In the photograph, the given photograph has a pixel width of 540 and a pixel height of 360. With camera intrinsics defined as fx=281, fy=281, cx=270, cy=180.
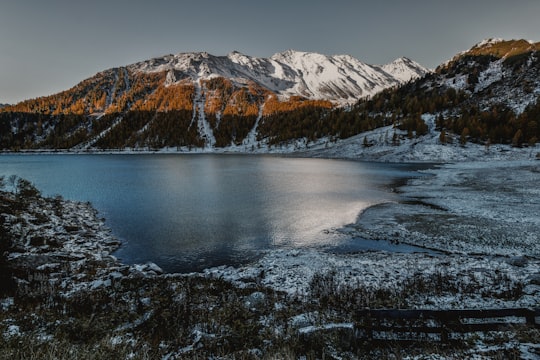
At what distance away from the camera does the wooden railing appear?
8.27m

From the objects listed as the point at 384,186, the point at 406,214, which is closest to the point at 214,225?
the point at 406,214

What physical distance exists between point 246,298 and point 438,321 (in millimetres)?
7555

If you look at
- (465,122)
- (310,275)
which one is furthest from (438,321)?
(465,122)

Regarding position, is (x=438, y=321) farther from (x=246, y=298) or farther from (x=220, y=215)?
(x=220, y=215)

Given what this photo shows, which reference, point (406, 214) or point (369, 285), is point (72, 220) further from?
point (406, 214)

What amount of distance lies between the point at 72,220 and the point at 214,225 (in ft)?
44.7

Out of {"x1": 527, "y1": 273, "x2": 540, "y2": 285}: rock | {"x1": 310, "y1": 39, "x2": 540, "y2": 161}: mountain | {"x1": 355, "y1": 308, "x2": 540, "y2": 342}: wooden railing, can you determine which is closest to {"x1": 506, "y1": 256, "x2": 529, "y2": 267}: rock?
{"x1": 527, "y1": 273, "x2": 540, "y2": 285}: rock

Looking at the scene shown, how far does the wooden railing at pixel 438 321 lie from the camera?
8266 mm

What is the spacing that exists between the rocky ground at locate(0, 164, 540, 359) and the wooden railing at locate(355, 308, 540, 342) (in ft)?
0.97

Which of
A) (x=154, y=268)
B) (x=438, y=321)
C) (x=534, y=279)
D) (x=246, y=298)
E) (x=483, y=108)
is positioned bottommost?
(x=154, y=268)

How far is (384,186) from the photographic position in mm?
49594

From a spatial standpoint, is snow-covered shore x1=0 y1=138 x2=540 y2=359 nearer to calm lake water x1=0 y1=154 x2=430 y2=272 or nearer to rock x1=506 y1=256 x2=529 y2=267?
rock x1=506 y1=256 x2=529 y2=267

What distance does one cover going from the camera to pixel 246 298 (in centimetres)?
1272

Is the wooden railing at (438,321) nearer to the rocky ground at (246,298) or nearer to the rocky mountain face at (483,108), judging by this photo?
the rocky ground at (246,298)
